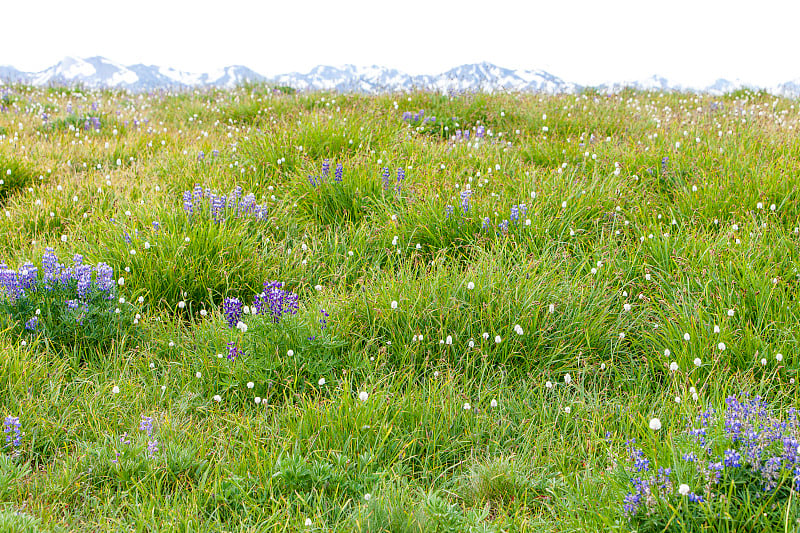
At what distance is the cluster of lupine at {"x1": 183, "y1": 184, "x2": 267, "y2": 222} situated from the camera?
16.4 feet

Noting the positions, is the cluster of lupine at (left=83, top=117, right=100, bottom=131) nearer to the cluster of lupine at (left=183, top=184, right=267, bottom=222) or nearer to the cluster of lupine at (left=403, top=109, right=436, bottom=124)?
the cluster of lupine at (left=183, top=184, right=267, bottom=222)

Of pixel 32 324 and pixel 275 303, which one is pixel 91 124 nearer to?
pixel 32 324

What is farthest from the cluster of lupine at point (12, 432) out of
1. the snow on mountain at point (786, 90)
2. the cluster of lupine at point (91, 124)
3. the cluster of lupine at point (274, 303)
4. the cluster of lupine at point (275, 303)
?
the snow on mountain at point (786, 90)

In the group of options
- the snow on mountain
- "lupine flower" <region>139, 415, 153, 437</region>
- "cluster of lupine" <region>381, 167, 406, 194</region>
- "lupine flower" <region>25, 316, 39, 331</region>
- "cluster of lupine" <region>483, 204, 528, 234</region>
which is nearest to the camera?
"lupine flower" <region>139, 415, 153, 437</region>

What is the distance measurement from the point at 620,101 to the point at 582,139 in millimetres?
3555

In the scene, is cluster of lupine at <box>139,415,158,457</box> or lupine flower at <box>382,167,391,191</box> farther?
lupine flower at <box>382,167,391,191</box>

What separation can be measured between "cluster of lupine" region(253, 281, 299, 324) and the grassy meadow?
16mm

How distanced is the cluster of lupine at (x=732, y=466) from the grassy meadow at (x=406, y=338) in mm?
12

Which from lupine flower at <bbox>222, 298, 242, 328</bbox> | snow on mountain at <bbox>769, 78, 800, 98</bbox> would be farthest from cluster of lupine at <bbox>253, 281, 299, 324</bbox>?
snow on mountain at <bbox>769, 78, 800, 98</bbox>

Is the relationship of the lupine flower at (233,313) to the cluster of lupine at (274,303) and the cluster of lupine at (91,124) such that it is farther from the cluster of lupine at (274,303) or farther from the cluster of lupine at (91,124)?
the cluster of lupine at (91,124)

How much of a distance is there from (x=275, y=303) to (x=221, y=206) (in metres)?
1.78

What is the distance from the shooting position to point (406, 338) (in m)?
3.70

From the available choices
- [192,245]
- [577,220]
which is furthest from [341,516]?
[577,220]

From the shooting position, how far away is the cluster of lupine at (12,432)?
2904 mm
